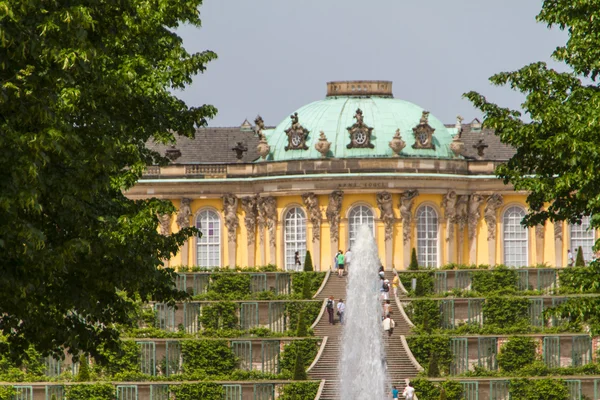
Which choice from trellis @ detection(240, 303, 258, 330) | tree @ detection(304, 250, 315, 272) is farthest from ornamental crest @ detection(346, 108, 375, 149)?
trellis @ detection(240, 303, 258, 330)

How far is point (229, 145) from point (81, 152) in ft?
201

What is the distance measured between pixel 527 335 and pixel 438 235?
22.2 meters

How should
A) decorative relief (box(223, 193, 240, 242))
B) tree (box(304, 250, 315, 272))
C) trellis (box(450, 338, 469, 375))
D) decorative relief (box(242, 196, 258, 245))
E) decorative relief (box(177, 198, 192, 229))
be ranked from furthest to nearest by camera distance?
decorative relief (box(177, 198, 192, 229)) → decorative relief (box(223, 193, 240, 242)) → decorative relief (box(242, 196, 258, 245)) → tree (box(304, 250, 315, 272)) → trellis (box(450, 338, 469, 375))

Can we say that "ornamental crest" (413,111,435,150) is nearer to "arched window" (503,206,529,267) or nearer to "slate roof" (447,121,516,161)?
"slate roof" (447,121,516,161)

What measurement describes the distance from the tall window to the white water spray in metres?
1.48

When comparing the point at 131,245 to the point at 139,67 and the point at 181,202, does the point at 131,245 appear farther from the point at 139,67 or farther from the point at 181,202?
the point at 181,202

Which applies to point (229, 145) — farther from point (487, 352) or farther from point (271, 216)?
point (487, 352)

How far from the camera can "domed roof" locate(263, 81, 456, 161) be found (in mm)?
84438

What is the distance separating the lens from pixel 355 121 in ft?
279

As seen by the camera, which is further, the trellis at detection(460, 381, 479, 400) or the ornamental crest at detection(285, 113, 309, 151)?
the ornamental crest at detection(285, 113, 309, 151)

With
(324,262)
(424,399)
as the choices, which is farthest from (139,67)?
(324,262)

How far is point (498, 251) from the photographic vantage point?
85562 millimetres

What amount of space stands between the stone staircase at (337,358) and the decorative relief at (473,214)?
1664cm

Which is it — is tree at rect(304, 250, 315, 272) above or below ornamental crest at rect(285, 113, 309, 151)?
below
